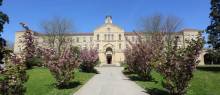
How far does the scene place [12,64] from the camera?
420 inches

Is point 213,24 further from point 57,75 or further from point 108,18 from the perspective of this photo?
point 108,18

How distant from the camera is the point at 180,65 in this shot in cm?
1591

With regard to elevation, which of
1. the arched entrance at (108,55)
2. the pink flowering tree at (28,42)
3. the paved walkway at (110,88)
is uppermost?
the arched entrance at (108,55)

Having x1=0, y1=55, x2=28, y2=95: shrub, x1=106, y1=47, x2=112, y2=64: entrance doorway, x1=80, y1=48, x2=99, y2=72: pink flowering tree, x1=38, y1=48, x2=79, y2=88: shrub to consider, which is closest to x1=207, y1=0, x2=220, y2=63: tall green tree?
x1=80, y1=48, x2=99, y2=72: pink flowering tree

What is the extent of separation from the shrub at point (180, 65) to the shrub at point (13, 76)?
777cm

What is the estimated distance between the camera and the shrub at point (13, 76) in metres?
10.6

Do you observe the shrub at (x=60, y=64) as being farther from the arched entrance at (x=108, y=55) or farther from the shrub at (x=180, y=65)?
the arched entrance at (x=108, y=55)

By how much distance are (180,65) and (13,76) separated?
8323 millimetres

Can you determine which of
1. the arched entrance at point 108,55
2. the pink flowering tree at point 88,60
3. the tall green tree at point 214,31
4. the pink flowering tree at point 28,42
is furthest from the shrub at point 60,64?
the arched entrance at point 108,55

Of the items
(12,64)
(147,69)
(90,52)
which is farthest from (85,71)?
(12,64)

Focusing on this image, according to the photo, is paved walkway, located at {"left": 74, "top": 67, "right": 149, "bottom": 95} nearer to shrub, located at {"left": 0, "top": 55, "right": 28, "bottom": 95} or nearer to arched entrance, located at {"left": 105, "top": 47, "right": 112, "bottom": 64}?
shrub, located at {"left": 0, "top": 55, "right": 28, "bottom": 95}

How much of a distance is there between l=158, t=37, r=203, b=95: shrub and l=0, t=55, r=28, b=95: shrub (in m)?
7.77

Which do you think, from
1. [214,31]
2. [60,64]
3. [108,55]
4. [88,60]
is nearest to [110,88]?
[60,64]

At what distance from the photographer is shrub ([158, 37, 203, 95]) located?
15.7 m
